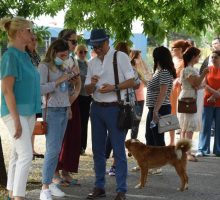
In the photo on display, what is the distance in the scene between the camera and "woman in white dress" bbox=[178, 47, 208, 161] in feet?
32.0

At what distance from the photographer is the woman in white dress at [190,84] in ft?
32.0

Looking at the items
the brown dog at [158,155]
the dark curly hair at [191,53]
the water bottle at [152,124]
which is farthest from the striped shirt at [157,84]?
the dark curly hair at [191,53]

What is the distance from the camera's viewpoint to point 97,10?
917 centimetres

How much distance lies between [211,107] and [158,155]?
3.22 meters

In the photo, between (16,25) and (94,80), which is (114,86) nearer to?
(94,80)

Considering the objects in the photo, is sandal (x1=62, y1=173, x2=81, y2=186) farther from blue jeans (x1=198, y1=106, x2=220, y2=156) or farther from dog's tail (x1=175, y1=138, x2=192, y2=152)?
blue jeans (x1=198, y1=106, x2=220, y2=156)

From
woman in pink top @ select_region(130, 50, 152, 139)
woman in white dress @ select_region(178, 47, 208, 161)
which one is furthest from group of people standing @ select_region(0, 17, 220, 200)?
woman in white dress @ select_region(178, 47, 208, 161)

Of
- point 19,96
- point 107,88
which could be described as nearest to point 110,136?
point 107,88

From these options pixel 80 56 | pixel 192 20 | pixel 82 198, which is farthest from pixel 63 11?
pixel 82 198

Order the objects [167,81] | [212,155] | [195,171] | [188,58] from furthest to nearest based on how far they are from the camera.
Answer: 1. [212,155]
2. [188,58]
3. [195,171]
4. [167,81]

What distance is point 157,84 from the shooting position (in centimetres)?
848

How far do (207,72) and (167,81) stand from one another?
1.91 meters

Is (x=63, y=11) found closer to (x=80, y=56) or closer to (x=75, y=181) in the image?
(x=80, y=56)

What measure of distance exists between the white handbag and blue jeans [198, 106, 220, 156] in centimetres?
237
